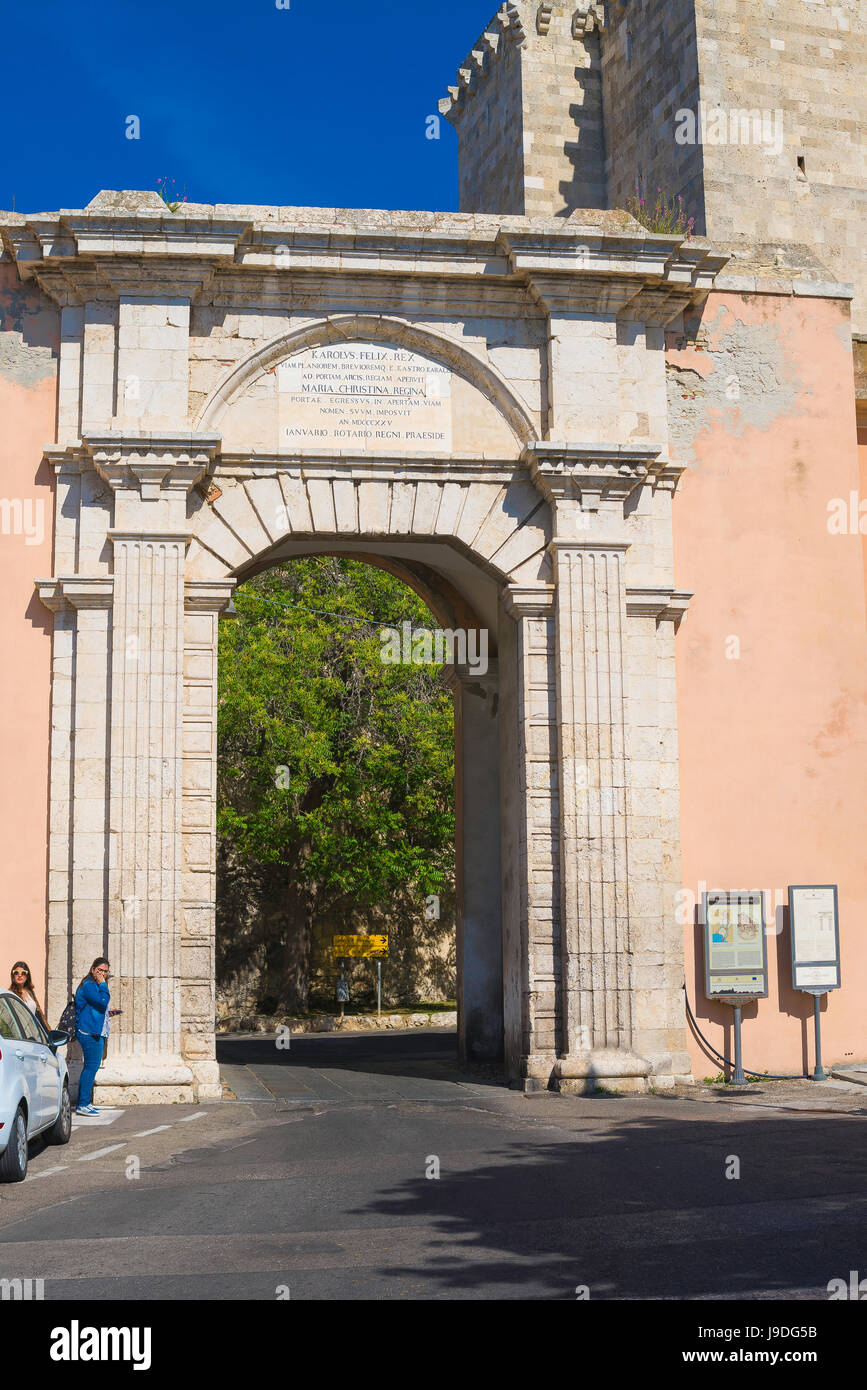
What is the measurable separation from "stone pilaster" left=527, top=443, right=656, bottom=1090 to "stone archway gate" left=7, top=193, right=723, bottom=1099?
25 millimetres

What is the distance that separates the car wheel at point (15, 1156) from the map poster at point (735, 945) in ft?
22.9

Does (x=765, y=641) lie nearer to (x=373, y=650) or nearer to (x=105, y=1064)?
(x=105, y=1064)

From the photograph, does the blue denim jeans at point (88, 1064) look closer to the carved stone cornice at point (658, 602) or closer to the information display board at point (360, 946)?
the carved stone cornice at point (658, 602)

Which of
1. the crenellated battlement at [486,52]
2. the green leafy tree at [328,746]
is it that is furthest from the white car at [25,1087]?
the crenellated battlement at [486,52]

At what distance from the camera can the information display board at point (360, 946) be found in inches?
1043

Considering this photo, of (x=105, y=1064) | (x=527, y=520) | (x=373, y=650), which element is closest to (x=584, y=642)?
(x=527, y=520)

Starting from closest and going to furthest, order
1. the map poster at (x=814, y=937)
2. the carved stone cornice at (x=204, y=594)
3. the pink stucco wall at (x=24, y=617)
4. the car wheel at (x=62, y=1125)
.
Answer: the car wheel at (x=62, y=1125) → the pink stucco wall at (x=24, y=617) → the carved stone cornice at (x=204, y=594) → the map poster at (x=814, y=937)

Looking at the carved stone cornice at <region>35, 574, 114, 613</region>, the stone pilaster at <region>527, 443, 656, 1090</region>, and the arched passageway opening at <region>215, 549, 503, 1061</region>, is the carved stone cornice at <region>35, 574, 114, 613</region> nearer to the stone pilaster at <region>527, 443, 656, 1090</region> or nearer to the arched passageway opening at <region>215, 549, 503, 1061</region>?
the stone pilaster at <region>527, 443, 656, 1090</region>

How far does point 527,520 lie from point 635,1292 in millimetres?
9490

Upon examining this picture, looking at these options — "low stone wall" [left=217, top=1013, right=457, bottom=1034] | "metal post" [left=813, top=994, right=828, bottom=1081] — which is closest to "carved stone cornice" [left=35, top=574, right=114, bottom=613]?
"metal post" [left=813, top=994, right=828, bottom=1081]

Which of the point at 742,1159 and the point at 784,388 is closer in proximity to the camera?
the point at 742,1159

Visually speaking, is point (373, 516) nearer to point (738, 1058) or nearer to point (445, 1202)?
point (738, 1058)

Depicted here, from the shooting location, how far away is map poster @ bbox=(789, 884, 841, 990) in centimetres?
1404

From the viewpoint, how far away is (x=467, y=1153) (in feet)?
31.0
